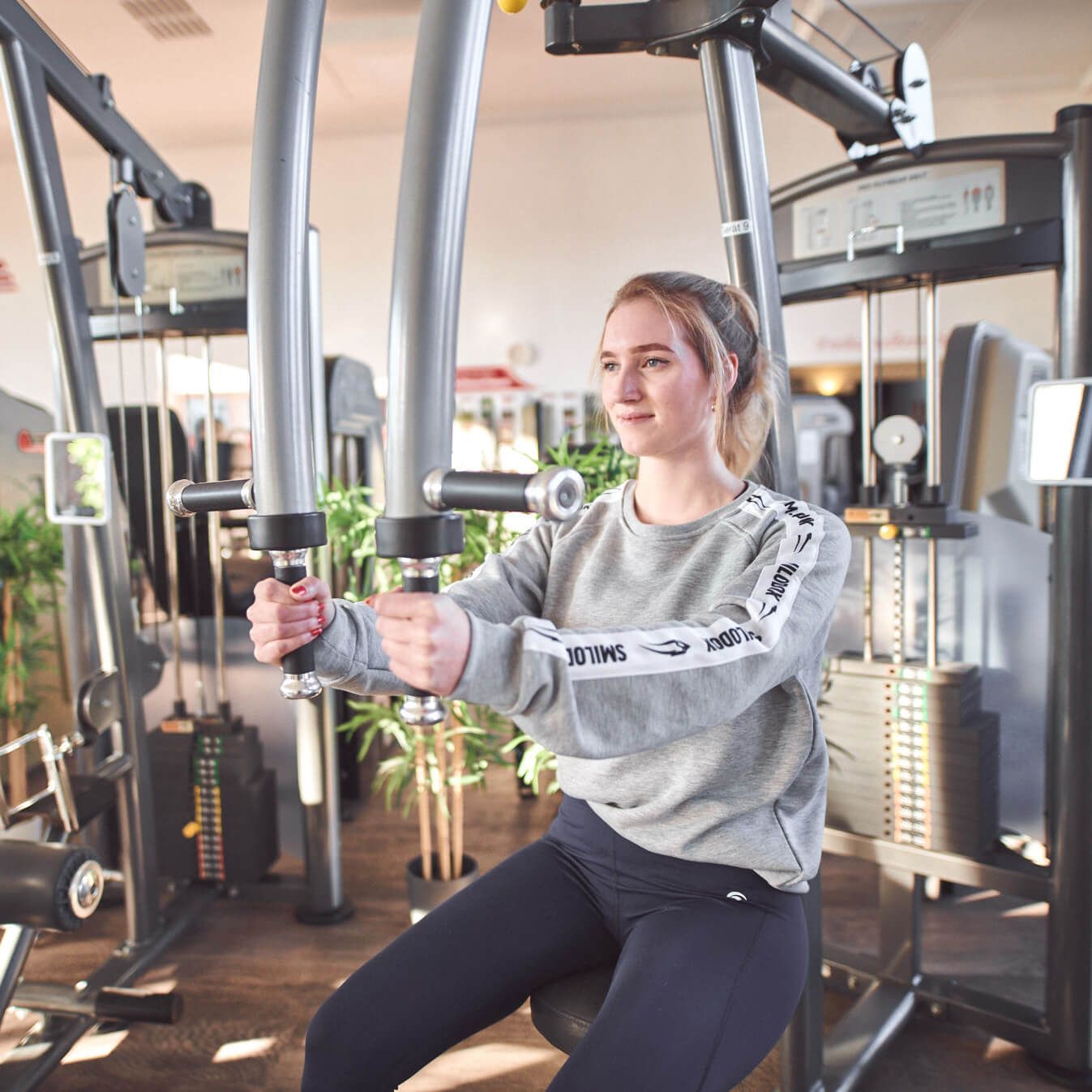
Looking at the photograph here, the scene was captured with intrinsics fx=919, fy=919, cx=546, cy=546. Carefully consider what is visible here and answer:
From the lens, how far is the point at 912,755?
1934 mm

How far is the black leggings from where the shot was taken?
0.91 metres

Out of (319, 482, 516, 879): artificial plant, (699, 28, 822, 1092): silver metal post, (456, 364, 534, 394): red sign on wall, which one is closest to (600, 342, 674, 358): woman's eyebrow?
(699, 28, 822, 1092): silver metal post

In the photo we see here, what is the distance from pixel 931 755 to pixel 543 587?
111 centimetres

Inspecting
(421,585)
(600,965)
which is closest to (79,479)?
(600,965)

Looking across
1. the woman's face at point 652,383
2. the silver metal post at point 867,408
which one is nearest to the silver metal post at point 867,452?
the silver metal post at point 867,408

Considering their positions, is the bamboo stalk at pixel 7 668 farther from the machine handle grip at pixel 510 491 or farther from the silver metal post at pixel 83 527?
the machine handle grip at pixel 510 491

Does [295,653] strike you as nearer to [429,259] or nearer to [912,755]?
[429,259]

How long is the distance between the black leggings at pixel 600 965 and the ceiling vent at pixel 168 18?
4153 mm

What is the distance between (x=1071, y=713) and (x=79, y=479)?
6.91 feet

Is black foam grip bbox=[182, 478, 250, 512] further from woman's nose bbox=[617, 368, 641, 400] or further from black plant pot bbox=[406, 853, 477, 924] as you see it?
black plant pot bbox=[406, 853, 477, 924]

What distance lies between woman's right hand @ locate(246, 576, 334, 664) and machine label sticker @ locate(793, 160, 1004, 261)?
154 centimetres

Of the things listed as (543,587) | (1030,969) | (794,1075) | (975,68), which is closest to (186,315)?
(543,587)

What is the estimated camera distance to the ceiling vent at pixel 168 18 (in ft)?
12.8

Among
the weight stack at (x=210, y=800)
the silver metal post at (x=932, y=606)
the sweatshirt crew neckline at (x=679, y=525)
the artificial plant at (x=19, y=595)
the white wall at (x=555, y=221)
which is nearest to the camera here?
the sweatshirt crew neckline at (x=679, y=525)
